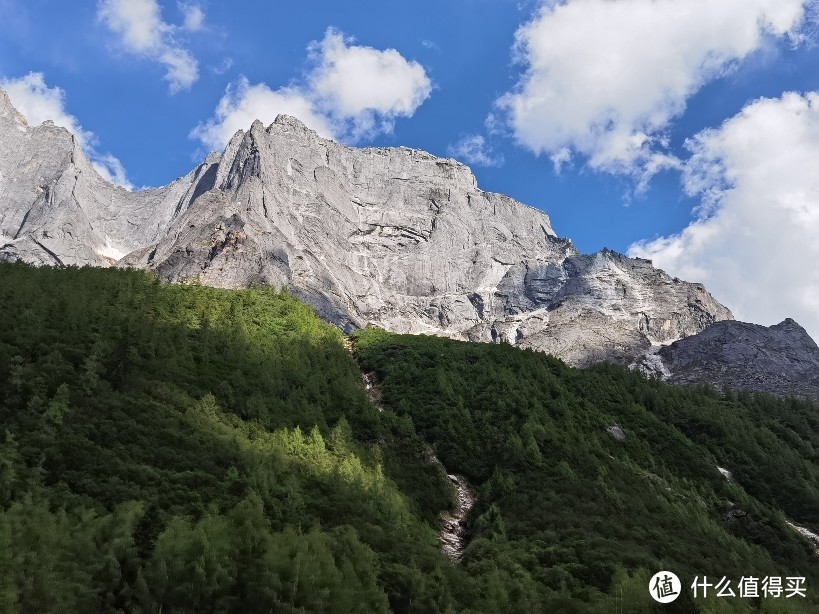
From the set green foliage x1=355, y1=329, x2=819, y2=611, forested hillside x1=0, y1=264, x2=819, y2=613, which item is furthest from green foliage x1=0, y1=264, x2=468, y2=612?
green foliage x1=355, y1=329, x2=819, y2=611

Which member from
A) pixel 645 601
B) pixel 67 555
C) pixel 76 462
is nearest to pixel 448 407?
pixel 645 601

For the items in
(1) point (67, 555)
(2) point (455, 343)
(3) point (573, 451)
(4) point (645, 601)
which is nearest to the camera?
(1) point (67, 555)

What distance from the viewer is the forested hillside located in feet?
102

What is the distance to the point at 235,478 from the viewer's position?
4156 cm

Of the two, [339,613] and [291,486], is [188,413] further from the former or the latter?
[339,613]

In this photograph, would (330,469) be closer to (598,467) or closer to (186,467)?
(186,467)

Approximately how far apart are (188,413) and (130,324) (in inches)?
630

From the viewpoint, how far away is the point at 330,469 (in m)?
53.1

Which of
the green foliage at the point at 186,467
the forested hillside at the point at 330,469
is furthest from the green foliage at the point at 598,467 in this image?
the green foliage at the point at 186,467

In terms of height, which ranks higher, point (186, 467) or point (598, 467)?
point (598, 467)

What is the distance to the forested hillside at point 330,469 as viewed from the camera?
31141mm

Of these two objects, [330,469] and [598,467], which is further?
[598,467]

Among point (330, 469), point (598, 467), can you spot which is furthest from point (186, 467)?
point (598, 467)

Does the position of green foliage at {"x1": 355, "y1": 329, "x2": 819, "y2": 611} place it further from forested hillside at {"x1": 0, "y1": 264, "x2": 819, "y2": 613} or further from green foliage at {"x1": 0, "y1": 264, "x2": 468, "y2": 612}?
green foliage at {"x1": 0, "y1": 264, "x2": 468, "y2": 612}
